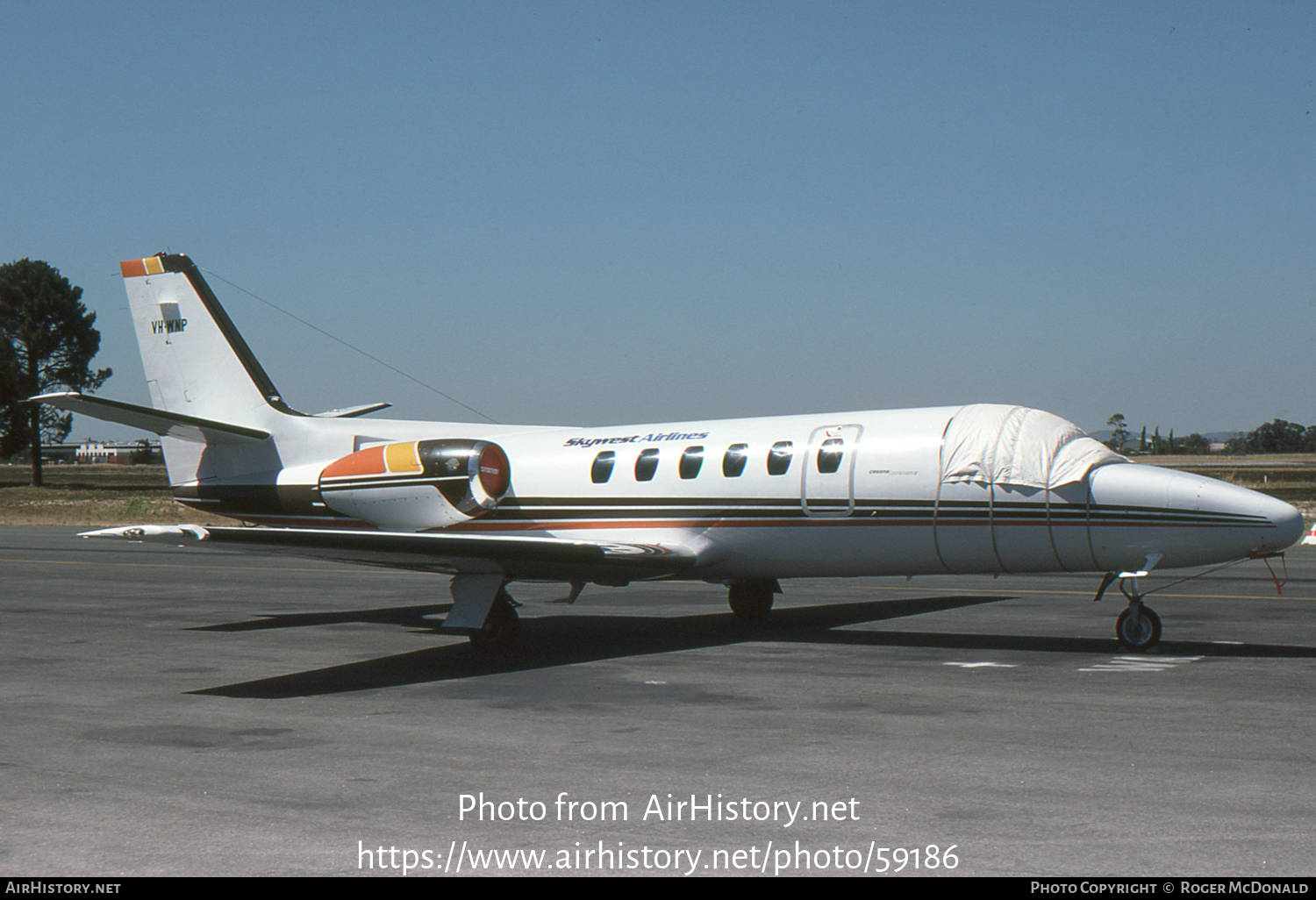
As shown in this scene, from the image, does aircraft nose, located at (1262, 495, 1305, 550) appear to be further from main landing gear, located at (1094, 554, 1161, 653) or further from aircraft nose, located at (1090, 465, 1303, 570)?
main landing gear, located at (1094, 554, 1161, 653)

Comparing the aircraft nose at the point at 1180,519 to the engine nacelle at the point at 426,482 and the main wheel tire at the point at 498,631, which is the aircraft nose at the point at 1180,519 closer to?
the main wheel tire at the point at 498,631

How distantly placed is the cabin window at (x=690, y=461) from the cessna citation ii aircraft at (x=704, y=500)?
3 cm

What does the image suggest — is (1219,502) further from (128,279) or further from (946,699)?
(128,279)

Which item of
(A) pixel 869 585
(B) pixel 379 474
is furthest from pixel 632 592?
(B) pixel 379 474

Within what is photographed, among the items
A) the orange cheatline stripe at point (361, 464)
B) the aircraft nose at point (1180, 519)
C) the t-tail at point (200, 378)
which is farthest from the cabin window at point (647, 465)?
the t-tail at point (200, 378)

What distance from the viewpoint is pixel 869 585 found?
897 inches

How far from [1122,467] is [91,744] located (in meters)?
10.6

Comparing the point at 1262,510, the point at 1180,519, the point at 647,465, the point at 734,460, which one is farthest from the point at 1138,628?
the point at 647,465

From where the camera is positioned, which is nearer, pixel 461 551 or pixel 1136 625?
pixel 461 551

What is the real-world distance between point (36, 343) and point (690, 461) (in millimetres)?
84290

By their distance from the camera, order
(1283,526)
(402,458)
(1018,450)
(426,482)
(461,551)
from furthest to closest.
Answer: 1. (402,458)
2. (426,482)
3. (1018,450)
4. (461,551)
5. (1283,526)

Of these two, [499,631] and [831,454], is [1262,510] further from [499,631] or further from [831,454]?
[499,631]

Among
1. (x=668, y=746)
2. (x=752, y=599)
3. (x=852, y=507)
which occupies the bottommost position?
(x=668, y=746)

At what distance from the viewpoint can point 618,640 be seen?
603 inches
